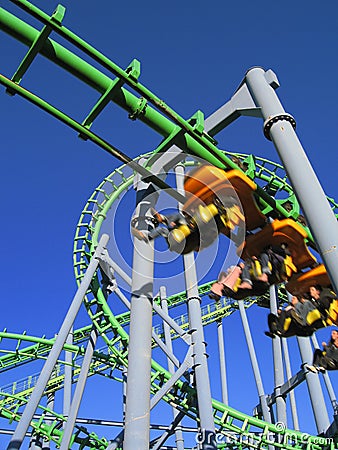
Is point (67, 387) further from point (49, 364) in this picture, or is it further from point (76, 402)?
point (49, 364)

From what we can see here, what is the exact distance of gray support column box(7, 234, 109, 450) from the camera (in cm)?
435

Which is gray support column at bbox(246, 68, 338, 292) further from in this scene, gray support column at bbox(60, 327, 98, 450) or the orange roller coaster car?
gray support column at bbox(60, 327, 98, 450)

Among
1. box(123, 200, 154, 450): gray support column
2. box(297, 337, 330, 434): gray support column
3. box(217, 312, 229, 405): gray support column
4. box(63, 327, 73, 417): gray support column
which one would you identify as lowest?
box(123, 200, 154, 450): gray support column

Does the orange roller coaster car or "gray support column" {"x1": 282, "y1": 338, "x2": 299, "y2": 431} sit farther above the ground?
"gray support column" {"x1": 282, "y1": 338, "x2": 299, "y2": 431}

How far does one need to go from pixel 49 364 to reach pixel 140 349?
214 cm

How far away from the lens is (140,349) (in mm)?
3076

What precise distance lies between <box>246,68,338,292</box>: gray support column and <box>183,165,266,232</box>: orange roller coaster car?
0.41 metres

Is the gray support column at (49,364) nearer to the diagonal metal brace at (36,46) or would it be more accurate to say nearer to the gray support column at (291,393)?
the diagonal metal brace at (36,46)

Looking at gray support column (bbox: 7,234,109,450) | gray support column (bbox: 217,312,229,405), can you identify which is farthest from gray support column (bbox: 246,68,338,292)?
gray support column (bbox: 217,312,229,405)

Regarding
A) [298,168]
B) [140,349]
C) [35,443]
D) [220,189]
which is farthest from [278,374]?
[298,168]

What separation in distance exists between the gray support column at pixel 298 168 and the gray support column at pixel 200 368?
2071 mm

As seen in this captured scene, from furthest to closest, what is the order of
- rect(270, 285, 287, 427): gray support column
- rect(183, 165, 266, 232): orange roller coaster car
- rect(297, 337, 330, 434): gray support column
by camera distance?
1. rect(270, 285, 287, 427): gray support column
2. rect(297, 337, 330, 434): gray support column
3. rect(183, 165, 266, 232): orange roller coaster car

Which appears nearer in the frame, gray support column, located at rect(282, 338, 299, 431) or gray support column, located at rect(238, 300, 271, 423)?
gray support column, located at rect(238, 300, 271, 423)

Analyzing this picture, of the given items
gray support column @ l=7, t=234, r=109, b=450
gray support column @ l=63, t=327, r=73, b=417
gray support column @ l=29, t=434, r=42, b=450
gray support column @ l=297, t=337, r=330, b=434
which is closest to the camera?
gray support column @ l=7, t=234, r=109, b=450
